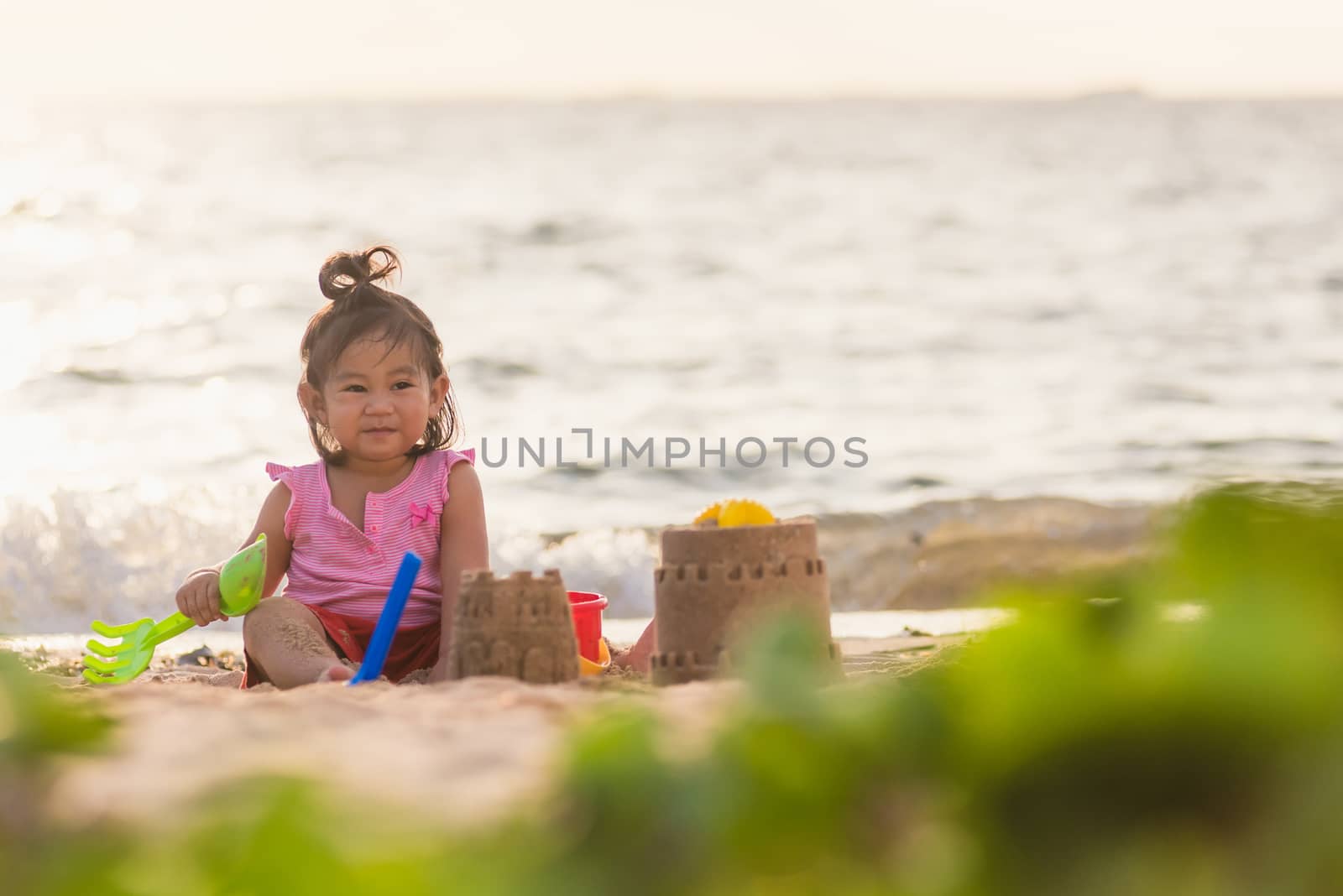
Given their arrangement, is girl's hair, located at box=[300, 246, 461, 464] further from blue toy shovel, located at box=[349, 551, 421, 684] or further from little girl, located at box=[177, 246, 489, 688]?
blue toy shovel, located at box=[349, 551, 421, 684]

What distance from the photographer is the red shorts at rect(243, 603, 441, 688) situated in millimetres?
3404

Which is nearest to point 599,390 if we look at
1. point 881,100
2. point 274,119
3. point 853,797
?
point 853,797

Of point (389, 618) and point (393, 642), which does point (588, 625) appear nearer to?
point (393, 642)

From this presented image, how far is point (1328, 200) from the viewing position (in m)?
18.7

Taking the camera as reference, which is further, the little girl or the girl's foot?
the little girl

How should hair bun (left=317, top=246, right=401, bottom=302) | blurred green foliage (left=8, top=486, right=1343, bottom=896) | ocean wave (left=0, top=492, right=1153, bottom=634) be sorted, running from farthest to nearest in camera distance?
ocean wave (left=0, top=492, right=1153, bottom=634) < hair bun (left=317, top=246, right=401, bottom=302) < blurred green foliage (left=8, top=486, right=1343, bottom=896)

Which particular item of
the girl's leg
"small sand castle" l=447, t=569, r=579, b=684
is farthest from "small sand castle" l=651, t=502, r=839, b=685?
the girl's leg

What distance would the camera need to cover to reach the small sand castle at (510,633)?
249 cm

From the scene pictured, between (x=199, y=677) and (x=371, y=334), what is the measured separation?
1.03 m

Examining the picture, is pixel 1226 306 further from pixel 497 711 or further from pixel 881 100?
pixel 881 100

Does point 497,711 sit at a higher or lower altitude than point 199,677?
higher

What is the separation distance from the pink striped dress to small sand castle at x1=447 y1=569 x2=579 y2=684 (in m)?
1.02

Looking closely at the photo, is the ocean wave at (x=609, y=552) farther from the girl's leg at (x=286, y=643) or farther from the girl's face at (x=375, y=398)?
the girl's leg at (x=286, y=643)

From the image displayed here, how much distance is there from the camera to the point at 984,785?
967 mm
